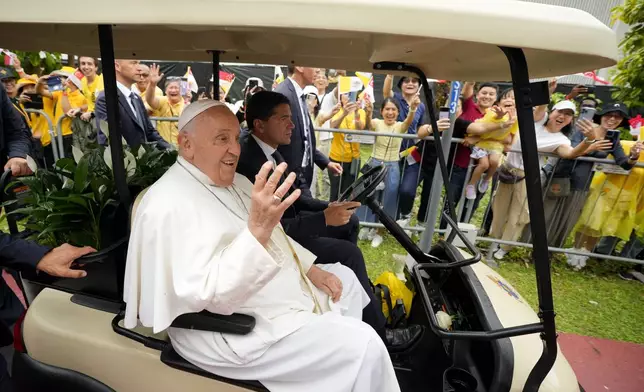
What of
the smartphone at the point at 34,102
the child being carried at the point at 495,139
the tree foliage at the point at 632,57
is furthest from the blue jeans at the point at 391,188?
the smartphone at the point at 34,102

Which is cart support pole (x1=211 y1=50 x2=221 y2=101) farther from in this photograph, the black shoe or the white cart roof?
the black shoe

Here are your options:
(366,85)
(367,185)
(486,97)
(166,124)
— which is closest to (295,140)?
(367,185)

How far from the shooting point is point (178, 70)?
13.2 meters

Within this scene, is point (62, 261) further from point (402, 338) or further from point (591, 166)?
point (591, 166)

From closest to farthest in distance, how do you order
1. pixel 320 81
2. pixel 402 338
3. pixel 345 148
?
pixel 402 338 < pixel 345 148 < pixel 320 81

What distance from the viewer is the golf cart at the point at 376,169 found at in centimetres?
101

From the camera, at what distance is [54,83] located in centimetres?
535

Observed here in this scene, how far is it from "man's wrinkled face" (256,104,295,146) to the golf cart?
0.39 metres

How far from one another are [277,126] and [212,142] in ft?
3.66

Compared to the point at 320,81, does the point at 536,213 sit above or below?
below

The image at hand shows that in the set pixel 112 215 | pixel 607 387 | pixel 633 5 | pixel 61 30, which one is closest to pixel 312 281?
pixel 112 215

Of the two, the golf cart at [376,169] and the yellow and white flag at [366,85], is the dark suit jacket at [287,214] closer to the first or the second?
the golf cart at [376,169]

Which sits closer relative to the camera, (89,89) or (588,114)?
(588,114)

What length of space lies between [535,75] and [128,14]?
1.71 m
